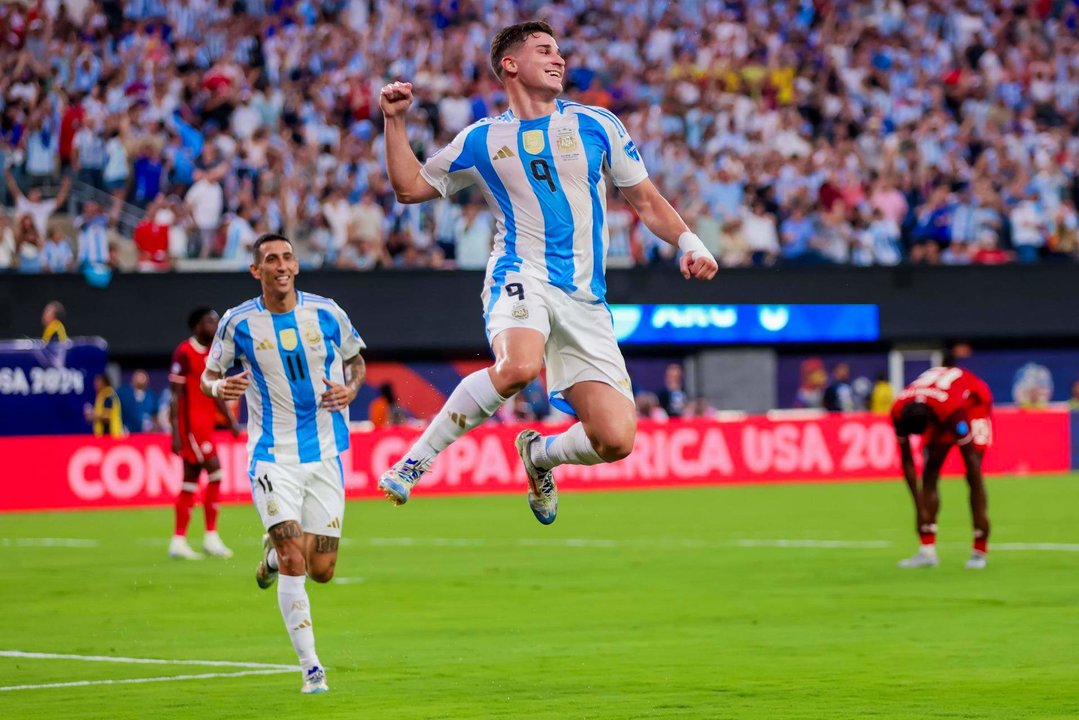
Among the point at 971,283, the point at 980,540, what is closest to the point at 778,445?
the point at 971,283

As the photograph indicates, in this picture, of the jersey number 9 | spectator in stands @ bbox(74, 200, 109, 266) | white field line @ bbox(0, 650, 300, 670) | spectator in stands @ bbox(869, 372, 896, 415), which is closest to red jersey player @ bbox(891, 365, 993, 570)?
white field line @ bbox(0, 650, 300, 670)

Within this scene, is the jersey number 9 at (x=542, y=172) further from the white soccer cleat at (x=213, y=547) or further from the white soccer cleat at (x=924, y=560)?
the white soccer cleat at (x=213, y=547)

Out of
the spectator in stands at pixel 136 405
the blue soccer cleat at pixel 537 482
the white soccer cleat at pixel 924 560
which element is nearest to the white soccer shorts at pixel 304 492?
the blue soccer cleat at pixel 537 482

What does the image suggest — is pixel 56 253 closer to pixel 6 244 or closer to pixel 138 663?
pixel 6 244

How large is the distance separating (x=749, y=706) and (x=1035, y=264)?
2538 cm

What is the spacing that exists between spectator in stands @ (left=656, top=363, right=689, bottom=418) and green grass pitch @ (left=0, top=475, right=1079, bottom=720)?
303 inches

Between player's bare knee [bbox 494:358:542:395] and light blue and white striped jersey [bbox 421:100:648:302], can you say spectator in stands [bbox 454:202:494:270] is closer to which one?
light blue and white striped jersey [bbox 421:100:648:302]

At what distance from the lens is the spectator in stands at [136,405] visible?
28562 millimetres

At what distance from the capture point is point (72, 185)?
27.4m

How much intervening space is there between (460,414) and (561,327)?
630mm

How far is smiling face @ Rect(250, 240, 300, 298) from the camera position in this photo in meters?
10.9

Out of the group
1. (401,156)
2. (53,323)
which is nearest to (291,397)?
(401,156)

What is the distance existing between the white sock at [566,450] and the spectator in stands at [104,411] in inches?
722

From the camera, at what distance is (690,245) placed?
9023 millimetres
